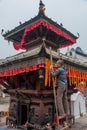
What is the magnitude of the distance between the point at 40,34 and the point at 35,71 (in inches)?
122

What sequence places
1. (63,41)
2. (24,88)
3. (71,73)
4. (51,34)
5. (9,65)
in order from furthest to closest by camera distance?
(63,41), (51,34), (24,88), (9,65), (71,73)

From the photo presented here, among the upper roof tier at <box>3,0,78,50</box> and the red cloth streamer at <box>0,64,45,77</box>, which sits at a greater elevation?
the upper roof tier at <box>3,0,78,50</box>

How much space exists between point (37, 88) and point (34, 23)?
4544 mm

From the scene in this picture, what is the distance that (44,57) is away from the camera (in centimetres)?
899

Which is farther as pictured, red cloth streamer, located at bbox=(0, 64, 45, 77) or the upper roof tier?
the upper roof tier

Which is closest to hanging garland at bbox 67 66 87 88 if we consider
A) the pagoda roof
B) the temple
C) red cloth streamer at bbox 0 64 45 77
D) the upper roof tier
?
the temple

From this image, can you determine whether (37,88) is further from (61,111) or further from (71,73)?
(61,111)

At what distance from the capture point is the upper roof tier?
1145 centimetres

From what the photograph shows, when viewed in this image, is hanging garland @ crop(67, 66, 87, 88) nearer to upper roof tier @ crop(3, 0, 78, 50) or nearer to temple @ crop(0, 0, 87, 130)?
temple @ crop(0, 0, 87, 130)

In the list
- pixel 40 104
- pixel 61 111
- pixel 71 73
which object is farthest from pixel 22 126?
pixel 61 111

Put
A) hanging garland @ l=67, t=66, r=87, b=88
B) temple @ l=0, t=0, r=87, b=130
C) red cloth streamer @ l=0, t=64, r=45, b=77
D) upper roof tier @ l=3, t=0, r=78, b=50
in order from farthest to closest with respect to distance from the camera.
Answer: upper roof tier @ l=3, t=0, r=78, b=50 → hanging garland @ l=67, t=66, r=87, b=88 → temple @ l=0, t=0, r=87, b=130 → red cloth streamer @ l=0, t=64, r=45, b=77

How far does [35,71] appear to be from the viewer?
1091cm

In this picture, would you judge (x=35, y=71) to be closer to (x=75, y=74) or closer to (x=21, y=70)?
(x=21, y=70)

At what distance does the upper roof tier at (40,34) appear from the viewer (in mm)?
11455
